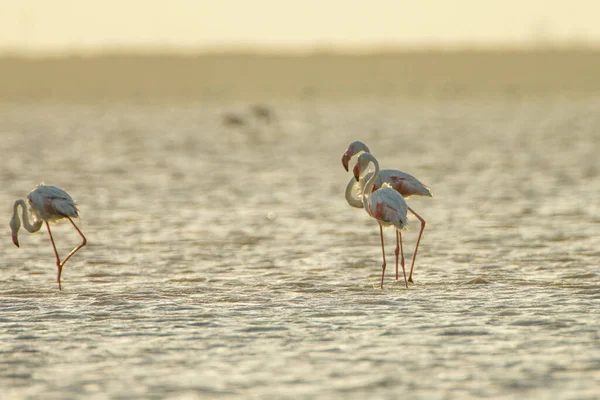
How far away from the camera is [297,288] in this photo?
10.3 meters

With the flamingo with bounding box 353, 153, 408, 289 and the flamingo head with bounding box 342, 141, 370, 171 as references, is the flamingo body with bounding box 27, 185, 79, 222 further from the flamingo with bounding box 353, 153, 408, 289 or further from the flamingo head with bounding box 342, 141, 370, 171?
the flamingo with bounding box 353, 153, 408, 289

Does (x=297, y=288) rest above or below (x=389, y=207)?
below

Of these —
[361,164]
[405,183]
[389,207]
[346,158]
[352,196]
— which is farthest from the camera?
[352,196]

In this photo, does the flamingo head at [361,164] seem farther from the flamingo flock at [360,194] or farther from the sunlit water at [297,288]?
the sunlit water at [297,288]

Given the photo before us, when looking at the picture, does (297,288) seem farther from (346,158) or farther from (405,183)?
(405,183)

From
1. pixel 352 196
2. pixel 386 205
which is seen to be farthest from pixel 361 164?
pixel 386 205

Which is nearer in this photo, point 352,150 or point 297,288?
point 297,288

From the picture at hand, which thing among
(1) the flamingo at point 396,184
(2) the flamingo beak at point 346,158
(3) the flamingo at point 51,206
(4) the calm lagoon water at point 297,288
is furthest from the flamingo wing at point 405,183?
(3) the flamingo at point 51,206

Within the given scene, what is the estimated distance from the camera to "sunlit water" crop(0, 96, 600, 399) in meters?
7.19

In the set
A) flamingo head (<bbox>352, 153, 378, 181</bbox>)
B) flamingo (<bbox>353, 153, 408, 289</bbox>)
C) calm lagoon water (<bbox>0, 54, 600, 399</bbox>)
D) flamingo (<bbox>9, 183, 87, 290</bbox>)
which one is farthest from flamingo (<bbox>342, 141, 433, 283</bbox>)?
flamingo (<bbox>9, 183, 87, 290</bbox>)

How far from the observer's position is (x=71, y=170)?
932 inches

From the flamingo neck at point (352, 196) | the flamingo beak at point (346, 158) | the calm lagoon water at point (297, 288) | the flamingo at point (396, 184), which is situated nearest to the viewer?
the calm lagoon water at point (297, 288)

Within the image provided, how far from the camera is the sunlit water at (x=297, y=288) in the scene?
7.19m

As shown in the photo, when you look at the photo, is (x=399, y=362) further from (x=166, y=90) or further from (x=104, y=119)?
(x=166, y=90)
